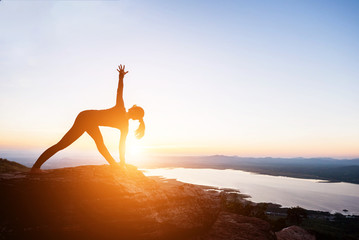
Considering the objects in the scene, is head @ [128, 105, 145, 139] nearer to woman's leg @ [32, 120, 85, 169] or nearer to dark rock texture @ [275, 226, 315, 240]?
woman's leg @ [32, 120, 85, 169]

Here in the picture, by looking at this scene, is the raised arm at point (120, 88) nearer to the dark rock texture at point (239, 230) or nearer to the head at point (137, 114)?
the head at point (137, 114)

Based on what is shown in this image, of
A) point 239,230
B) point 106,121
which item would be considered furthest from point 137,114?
point 239,230

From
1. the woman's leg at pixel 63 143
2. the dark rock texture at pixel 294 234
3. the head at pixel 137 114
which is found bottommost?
the dark rock texture at pixel 294 234

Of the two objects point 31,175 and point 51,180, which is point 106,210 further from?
point 31,175

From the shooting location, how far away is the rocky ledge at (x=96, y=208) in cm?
716

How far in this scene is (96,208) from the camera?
25.7 feet

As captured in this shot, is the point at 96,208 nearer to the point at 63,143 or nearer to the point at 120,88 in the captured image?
the point at 63,143

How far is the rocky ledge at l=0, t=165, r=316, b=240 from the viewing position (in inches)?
282

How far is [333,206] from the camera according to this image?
12544cm

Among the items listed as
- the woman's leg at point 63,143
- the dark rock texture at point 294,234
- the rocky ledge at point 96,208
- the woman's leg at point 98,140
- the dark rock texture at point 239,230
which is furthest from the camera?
the dark rock texture at point 294,234

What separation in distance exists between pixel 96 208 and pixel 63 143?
2718 millimetres

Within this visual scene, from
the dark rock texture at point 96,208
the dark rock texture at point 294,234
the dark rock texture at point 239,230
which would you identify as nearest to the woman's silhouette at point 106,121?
the dark rock texture at point 96,208

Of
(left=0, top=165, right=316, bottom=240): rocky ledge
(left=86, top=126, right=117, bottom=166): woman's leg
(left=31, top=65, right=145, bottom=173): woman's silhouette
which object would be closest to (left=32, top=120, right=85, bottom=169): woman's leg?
(left=31, top=65, right=145, bottom=173): woman's silhouette

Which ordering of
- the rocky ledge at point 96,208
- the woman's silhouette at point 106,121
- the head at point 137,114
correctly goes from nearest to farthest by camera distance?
the rocky ledge at point 96,208
the woman's silhouette at point 106,121
the head at point 137,114
